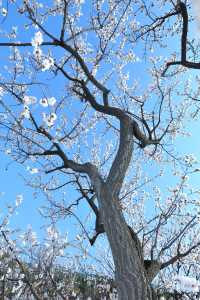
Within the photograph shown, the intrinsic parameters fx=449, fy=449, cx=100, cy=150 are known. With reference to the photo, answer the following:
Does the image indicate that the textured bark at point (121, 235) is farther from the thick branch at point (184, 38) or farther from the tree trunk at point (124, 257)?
the thick branch at point (184, 38)

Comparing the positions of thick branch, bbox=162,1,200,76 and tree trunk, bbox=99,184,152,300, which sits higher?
thick branch, bbox=162,1,200,76

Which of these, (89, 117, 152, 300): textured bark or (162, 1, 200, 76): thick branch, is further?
(162, 1, 200, 76): thick branch

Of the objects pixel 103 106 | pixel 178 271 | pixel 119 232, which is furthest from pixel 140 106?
pixel 178 271

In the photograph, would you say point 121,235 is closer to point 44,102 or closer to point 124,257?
point 124,257

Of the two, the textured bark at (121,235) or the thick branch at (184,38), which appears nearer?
the textured bark at (121,235)

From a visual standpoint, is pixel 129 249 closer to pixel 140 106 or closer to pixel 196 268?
pixel 140 106

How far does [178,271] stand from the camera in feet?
47.3

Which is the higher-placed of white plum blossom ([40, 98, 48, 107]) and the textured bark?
white plum blossom ([40, 98, 48, 107])

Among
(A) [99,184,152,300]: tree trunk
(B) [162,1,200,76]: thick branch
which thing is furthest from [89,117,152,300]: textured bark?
(B) [162,1,200,76]: thick branch

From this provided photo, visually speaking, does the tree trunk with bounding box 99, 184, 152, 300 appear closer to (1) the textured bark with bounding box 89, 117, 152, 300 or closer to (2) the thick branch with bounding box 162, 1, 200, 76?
(1) the textured bark with bounding box 89, 117, 152, 300

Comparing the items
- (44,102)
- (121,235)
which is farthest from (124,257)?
(44,102)

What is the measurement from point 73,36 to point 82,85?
0.74m

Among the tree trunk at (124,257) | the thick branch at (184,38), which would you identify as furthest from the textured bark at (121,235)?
the thick branch at (184,38)

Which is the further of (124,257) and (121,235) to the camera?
(121,235)
